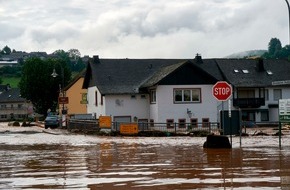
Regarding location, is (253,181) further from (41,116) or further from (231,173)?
(41,116)

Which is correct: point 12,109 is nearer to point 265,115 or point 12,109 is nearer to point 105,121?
point 265,115

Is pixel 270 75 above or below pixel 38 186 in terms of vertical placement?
above

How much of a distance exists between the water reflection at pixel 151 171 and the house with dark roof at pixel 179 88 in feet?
119

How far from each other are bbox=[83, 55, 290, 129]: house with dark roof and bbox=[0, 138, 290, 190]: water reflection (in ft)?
119

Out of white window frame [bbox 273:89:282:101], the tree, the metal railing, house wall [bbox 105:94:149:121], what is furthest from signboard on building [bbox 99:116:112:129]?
the tree

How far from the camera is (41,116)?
12175 centimetres

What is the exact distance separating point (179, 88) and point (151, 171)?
44872mm

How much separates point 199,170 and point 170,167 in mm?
1199

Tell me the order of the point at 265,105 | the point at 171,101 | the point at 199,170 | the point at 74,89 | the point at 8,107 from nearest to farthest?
the point at 199,170, the point at 171,101, the point at 265,105, the point at 74,89, the point at 8,107

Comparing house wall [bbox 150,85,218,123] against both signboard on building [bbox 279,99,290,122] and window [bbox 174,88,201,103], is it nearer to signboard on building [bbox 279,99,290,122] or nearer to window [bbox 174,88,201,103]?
window [bbox 174,88,201,103]

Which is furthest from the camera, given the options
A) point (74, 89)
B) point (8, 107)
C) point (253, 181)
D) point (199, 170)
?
point (8, 107)

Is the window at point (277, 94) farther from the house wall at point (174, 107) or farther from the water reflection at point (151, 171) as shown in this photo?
the water reflection at point (151, 171)

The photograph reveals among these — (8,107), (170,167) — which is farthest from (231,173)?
(8,107)

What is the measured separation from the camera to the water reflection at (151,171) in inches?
523
